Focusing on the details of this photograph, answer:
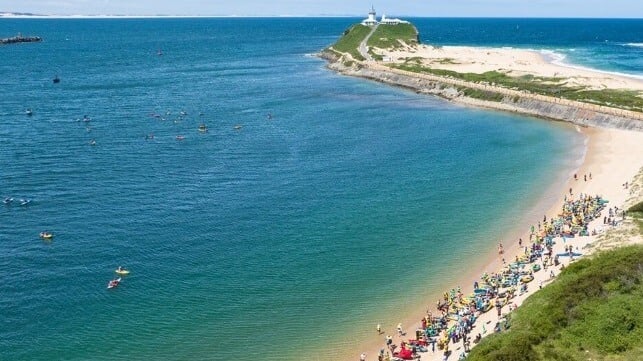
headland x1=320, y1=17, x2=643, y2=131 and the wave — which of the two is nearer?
headland x1=320, y1=17, x2=643, y2=131

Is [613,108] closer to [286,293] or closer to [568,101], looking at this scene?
[568,101]

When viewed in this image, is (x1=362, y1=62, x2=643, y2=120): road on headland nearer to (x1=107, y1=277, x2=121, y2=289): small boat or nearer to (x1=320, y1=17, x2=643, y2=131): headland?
(x1=320, y1=17, x2=643, y2=131): headland

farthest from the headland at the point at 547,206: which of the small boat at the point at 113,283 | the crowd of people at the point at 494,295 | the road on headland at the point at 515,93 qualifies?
the small boat at the point at 113,283

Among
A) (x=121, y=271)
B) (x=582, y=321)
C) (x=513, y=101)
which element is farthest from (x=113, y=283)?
(x=513, y=101)

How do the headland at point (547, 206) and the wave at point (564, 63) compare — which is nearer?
the headland at point (547, 206)

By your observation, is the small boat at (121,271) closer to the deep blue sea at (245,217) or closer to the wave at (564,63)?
the deep blue sea at (245,217)

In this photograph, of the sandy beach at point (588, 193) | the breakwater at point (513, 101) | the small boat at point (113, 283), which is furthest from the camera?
the breakwater at point (513, 101)

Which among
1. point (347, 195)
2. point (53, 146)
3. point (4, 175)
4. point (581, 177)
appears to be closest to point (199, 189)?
point (347, 195)

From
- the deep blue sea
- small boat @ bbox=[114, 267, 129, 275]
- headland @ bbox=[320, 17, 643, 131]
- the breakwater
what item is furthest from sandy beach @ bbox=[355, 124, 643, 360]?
small boat @ bbox=[114, 267, 129, 275]
